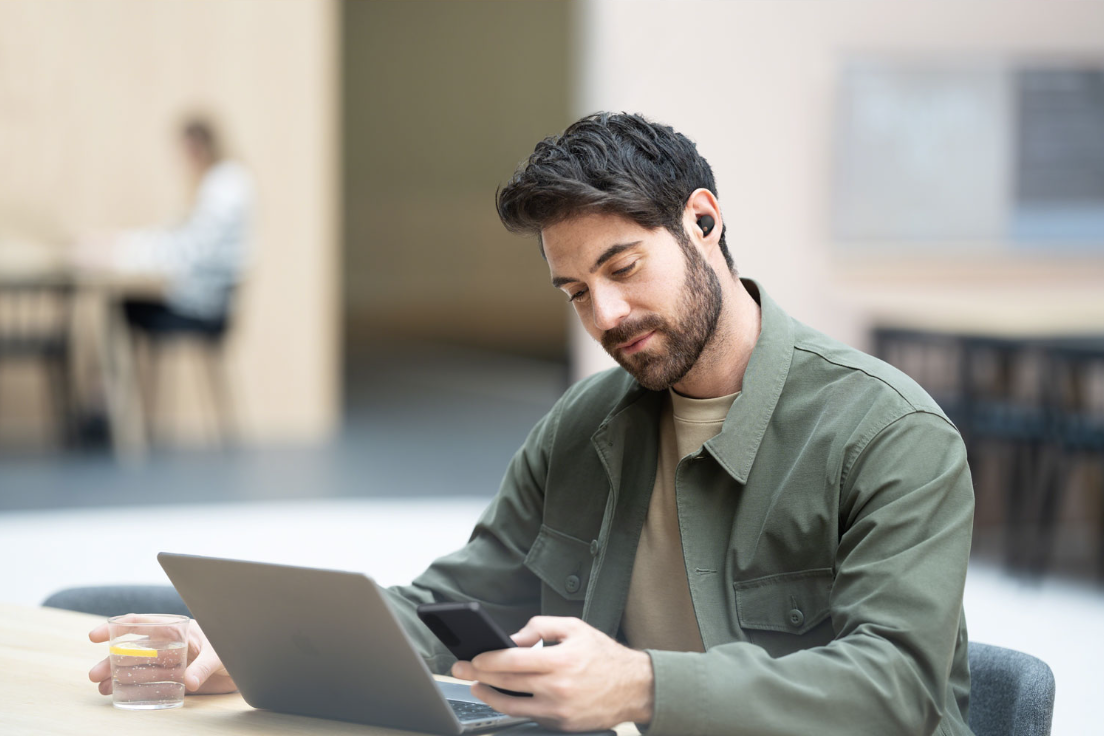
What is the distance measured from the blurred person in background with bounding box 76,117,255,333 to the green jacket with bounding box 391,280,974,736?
15.1ft

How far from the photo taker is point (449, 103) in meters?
13.2

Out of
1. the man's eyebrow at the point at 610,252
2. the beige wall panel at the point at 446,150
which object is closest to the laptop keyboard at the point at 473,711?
the man's eyebrow at the point at 610,252

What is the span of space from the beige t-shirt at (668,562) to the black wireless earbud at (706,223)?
0.62 ft

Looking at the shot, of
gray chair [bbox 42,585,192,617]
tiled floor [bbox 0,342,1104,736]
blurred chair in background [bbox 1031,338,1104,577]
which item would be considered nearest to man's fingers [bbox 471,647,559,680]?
gray chair [bbox 42,585,192,617]

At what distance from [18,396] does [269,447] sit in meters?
1.27

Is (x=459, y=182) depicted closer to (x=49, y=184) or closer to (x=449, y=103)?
(x=449, y=103)

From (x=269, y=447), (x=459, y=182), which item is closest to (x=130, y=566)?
(x=269, y=447)

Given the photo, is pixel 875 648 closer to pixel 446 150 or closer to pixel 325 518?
pixel 325 518

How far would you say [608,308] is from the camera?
4.72ft

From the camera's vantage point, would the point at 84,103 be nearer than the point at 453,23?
Yes

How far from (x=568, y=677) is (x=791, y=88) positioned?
18.1 feet

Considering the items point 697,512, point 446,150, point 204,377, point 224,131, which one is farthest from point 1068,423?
point 446,150

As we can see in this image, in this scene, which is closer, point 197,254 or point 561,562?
point 561,562

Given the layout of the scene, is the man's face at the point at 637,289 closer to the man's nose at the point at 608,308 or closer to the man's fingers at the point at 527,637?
the man's nose at the point at 608,308
